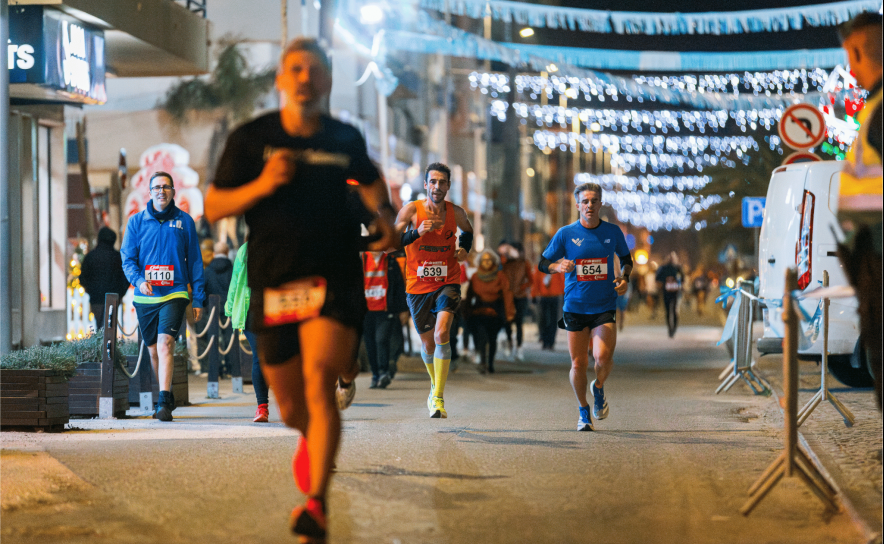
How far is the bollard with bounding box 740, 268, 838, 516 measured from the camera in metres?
5.53

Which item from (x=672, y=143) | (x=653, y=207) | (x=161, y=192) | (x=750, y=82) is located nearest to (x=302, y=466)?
(x=161, y=192)

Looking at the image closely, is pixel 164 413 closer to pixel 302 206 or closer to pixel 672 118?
pixel 302 206

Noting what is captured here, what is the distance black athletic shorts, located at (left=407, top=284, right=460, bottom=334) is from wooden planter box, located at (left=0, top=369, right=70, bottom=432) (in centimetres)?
297

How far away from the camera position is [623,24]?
655 inches

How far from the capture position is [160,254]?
31.8 ft

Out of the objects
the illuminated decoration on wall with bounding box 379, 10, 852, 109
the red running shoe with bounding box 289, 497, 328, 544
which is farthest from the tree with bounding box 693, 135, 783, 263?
the red running shoe with bounding box 289, 497, 328, 544

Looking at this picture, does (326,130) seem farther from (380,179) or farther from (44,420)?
(44,420)

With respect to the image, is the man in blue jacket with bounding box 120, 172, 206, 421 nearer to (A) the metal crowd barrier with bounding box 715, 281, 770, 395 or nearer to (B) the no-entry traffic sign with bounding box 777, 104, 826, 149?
(A) the metal crowd barrier with bounding box 715, 281, 770, 395

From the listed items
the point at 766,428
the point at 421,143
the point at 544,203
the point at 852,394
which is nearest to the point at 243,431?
the point at 766,428

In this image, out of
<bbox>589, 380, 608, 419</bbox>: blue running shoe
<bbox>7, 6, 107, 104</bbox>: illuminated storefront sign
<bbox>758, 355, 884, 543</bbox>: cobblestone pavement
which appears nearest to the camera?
<bbox>758, 355, 884, 543</bbox>: cobblestone pavement

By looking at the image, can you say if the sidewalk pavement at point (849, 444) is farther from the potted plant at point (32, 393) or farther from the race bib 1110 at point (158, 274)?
the potted plant at point (32, 393)

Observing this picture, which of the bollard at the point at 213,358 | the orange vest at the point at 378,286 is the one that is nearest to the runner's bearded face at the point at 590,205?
the bollard at the point at 213,358

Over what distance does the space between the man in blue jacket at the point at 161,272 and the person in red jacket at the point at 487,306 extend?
7.03 m

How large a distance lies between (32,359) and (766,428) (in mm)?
5998
